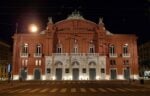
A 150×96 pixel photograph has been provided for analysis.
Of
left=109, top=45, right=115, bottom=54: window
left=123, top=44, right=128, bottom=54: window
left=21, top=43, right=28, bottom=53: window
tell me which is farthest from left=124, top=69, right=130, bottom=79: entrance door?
left=21, top=43, right=28, bottom=53: window

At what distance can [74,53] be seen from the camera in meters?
74.9

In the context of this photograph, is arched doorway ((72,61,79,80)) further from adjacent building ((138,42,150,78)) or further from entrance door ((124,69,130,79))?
adjacent building ((138,42,150,78))

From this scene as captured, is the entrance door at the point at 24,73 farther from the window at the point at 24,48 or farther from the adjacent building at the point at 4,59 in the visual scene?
the adjacent building at the point at 4,59

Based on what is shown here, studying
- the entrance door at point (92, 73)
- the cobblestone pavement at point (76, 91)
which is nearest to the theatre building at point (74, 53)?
the entrance door at point (92, 73)

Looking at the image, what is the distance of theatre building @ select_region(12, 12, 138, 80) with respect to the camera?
74125mm

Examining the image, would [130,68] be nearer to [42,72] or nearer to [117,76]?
[117,76]

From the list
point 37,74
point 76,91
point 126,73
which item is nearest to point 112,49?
point 126,73

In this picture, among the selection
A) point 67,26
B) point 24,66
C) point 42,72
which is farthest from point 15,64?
point 67,26

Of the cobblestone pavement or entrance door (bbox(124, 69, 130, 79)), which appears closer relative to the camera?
the cobblestone pavement

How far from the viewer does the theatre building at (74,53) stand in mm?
74125

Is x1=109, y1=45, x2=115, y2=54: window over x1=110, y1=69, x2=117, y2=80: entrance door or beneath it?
over

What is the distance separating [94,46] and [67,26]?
33.4 ft

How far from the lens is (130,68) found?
75.4 meters

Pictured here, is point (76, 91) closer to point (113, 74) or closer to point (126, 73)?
point (113, 74)
